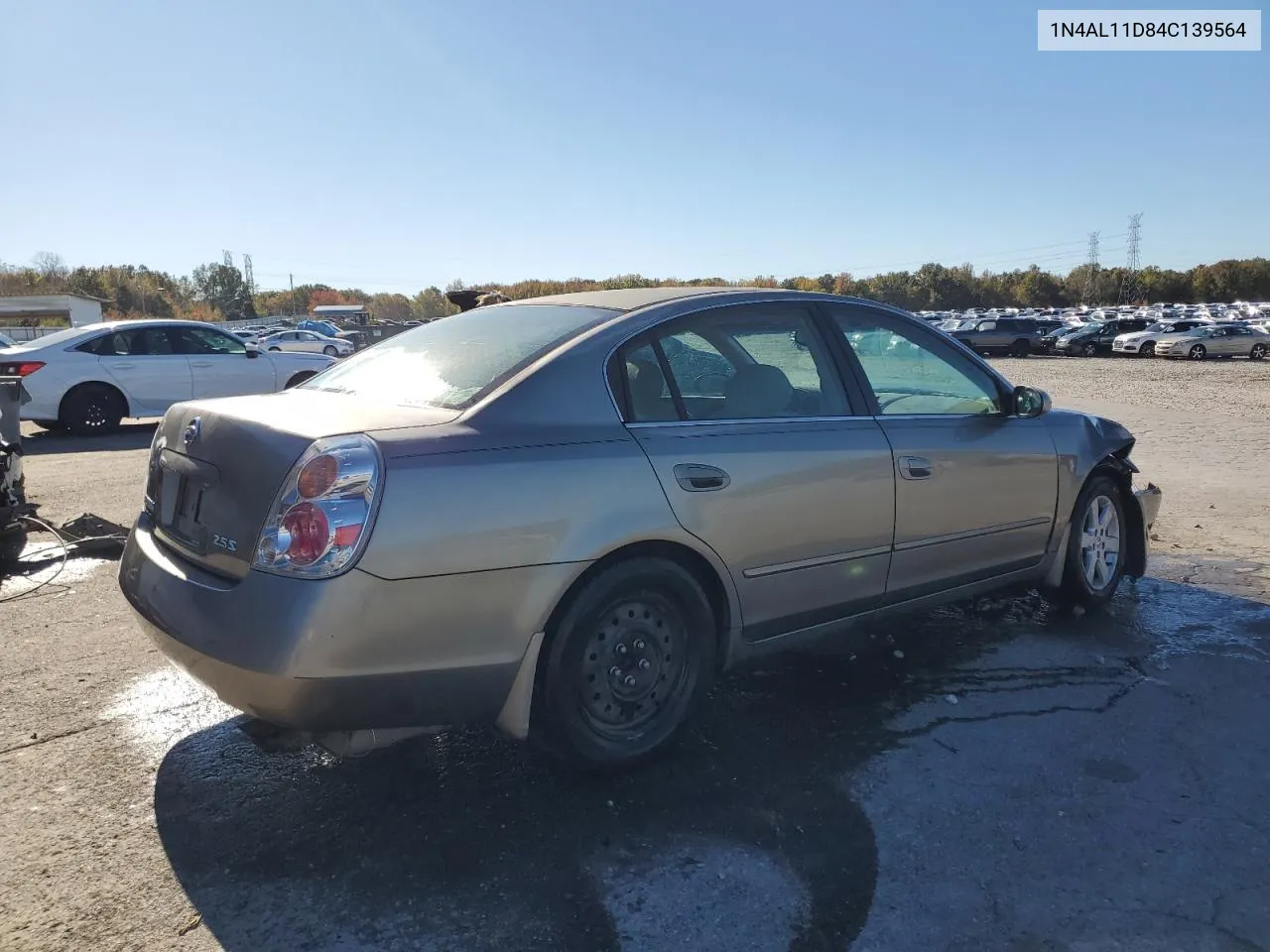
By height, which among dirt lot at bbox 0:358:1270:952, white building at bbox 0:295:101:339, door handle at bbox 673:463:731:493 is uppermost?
white building at bbox 0:295:101:339

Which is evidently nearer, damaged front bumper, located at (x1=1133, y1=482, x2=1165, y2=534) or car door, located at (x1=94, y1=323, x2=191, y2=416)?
damaged front bumper, located at (x1=1133, y1=482, x2=1165, y2=534)

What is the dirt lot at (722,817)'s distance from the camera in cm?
240

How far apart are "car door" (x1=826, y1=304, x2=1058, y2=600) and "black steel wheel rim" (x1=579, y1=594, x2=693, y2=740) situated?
1.12 m

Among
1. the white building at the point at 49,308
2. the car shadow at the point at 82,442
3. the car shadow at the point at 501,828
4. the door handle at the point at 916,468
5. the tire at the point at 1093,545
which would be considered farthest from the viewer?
the white building at the point at 49,308

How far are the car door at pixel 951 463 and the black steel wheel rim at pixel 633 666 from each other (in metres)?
1.12

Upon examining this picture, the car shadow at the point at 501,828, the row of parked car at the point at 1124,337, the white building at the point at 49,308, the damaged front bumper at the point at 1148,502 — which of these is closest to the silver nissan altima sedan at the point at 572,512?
the car shadow at the point at 501,828

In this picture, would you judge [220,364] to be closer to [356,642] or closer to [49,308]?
[356,642]

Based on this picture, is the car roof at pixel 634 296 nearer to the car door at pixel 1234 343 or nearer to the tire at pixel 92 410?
the tire at pixel 92 410

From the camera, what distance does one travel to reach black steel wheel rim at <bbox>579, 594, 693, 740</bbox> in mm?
3021

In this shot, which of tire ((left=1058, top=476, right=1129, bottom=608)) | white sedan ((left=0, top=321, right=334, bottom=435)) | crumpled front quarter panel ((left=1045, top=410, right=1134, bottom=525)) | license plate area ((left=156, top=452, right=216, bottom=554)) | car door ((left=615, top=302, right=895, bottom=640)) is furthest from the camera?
white sedan ((left=0, top=321, right=334, bottom=435))

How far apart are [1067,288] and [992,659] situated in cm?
11598

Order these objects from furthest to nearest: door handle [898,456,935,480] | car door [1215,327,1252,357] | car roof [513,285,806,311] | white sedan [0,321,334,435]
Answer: car door [1215,327,1252,357] → white sedan [0,321,334,435] → door handle [898,456,935,480] → car roof [513,285,806,311]

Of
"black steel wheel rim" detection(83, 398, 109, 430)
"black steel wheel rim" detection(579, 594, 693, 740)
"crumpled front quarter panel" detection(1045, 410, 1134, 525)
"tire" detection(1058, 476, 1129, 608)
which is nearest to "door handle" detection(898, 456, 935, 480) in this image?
"crumpled front quarter panel" detection(1045, 410, 1134, 525)

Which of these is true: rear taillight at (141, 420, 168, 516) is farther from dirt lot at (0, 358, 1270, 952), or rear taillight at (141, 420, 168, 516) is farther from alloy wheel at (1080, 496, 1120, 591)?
alloy wheel at (1080, 496, 1120, 591)
